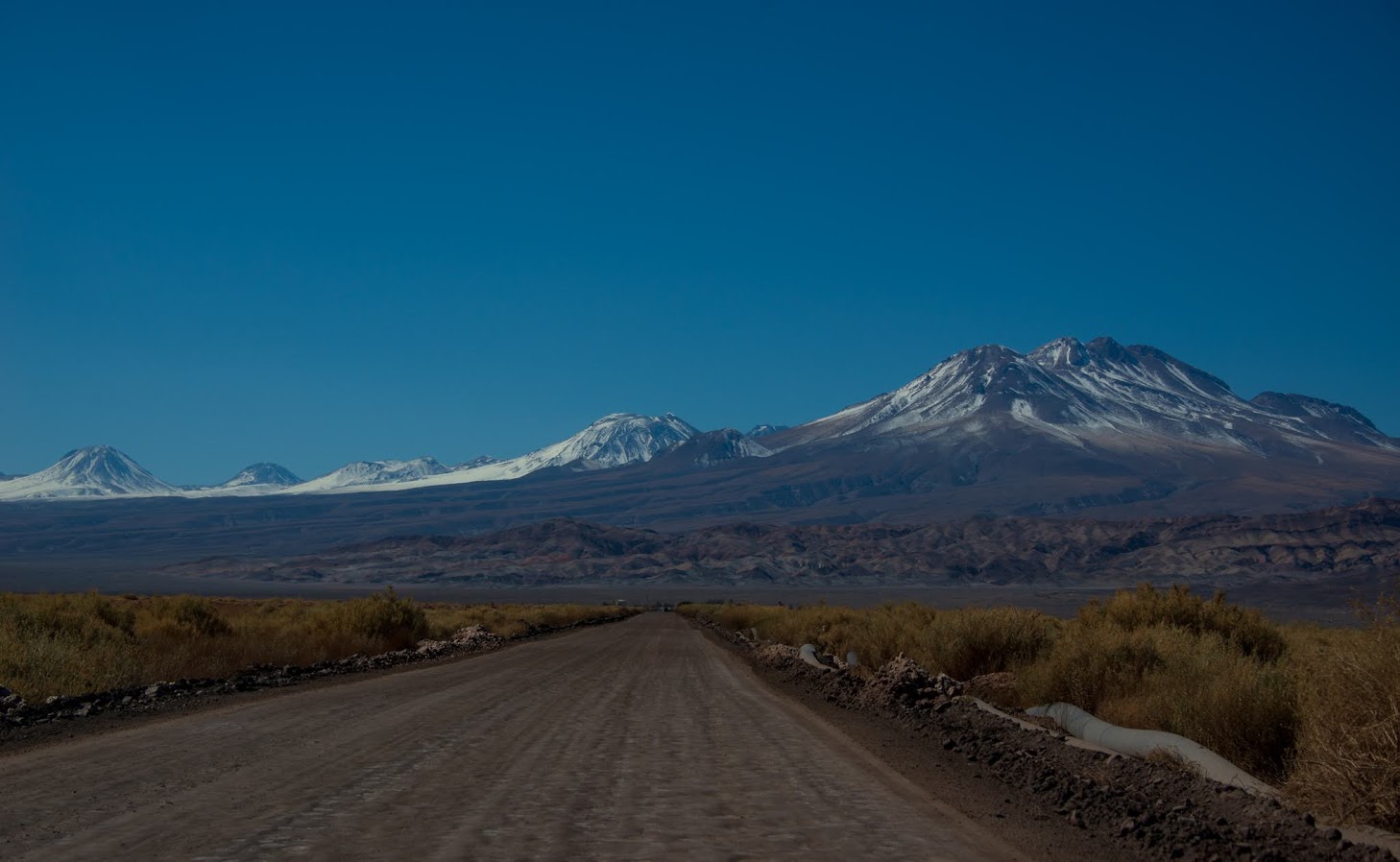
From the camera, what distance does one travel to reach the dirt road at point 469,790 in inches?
294

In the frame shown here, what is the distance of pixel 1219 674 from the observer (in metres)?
12.8

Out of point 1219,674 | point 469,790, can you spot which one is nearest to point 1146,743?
point 1219,674

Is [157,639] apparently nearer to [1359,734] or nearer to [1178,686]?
[1178,686]

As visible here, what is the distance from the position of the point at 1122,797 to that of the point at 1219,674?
3823 mm

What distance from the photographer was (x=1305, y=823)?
8.09m

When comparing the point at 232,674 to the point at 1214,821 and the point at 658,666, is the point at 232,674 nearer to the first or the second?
the point at 658,666

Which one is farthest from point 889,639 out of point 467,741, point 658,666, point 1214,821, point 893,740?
point 1214,821

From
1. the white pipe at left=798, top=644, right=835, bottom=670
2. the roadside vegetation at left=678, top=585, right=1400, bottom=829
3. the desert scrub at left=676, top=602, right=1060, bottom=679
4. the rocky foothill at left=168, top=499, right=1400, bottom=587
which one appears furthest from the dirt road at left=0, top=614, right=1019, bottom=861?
the rocky foothill at left=168, top=499, right=1400, bottom=587

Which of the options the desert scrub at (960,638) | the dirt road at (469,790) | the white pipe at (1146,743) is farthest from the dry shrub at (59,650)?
the desert scrub at (960,638)

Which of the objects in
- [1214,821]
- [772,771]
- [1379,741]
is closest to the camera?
[1379,741]

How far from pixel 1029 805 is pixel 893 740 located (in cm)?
413

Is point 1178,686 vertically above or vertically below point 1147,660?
above

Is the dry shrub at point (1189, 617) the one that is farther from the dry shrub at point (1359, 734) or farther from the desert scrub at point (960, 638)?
the dry shrub at point (1359, 734)

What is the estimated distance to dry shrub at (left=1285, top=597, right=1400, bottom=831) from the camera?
7.79 m
